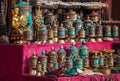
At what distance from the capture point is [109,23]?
32.8 ft

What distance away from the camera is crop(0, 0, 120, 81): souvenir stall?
8.17 metres

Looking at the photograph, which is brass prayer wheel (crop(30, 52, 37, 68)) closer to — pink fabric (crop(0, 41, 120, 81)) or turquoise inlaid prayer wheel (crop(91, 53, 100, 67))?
pink fabric (crop(0, 41, 120, 81))

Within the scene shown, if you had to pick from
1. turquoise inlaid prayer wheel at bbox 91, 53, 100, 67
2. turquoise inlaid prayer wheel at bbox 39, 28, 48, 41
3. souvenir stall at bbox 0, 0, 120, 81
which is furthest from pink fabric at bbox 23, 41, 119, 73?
turquoise inlaid prayer wheel at bbox 91, 53, 100, 67

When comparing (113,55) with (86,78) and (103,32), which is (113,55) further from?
(86,78)

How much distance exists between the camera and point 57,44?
28.4ft

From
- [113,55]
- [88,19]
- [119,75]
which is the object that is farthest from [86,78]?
[88,19]

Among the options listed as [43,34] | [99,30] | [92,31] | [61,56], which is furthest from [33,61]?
[99,30]

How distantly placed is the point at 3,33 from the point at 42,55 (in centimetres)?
131

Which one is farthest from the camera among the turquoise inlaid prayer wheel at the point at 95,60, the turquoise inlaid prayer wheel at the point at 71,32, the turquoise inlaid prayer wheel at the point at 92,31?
the turquoise inlaid prayer wheel at the point at 92,31

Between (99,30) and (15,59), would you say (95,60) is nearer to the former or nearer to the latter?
(99,30)

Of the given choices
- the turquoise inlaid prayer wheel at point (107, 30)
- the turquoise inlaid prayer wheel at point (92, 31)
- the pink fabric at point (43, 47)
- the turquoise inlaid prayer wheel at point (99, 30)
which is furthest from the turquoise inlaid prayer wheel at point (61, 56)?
the turquoise inlaid prayer wheel at point (107, 30)

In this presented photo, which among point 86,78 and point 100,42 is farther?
point 100,42

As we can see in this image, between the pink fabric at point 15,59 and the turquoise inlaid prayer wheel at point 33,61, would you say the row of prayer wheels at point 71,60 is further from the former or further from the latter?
the pink fabric at point 15,59

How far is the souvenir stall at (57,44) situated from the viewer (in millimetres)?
8172
